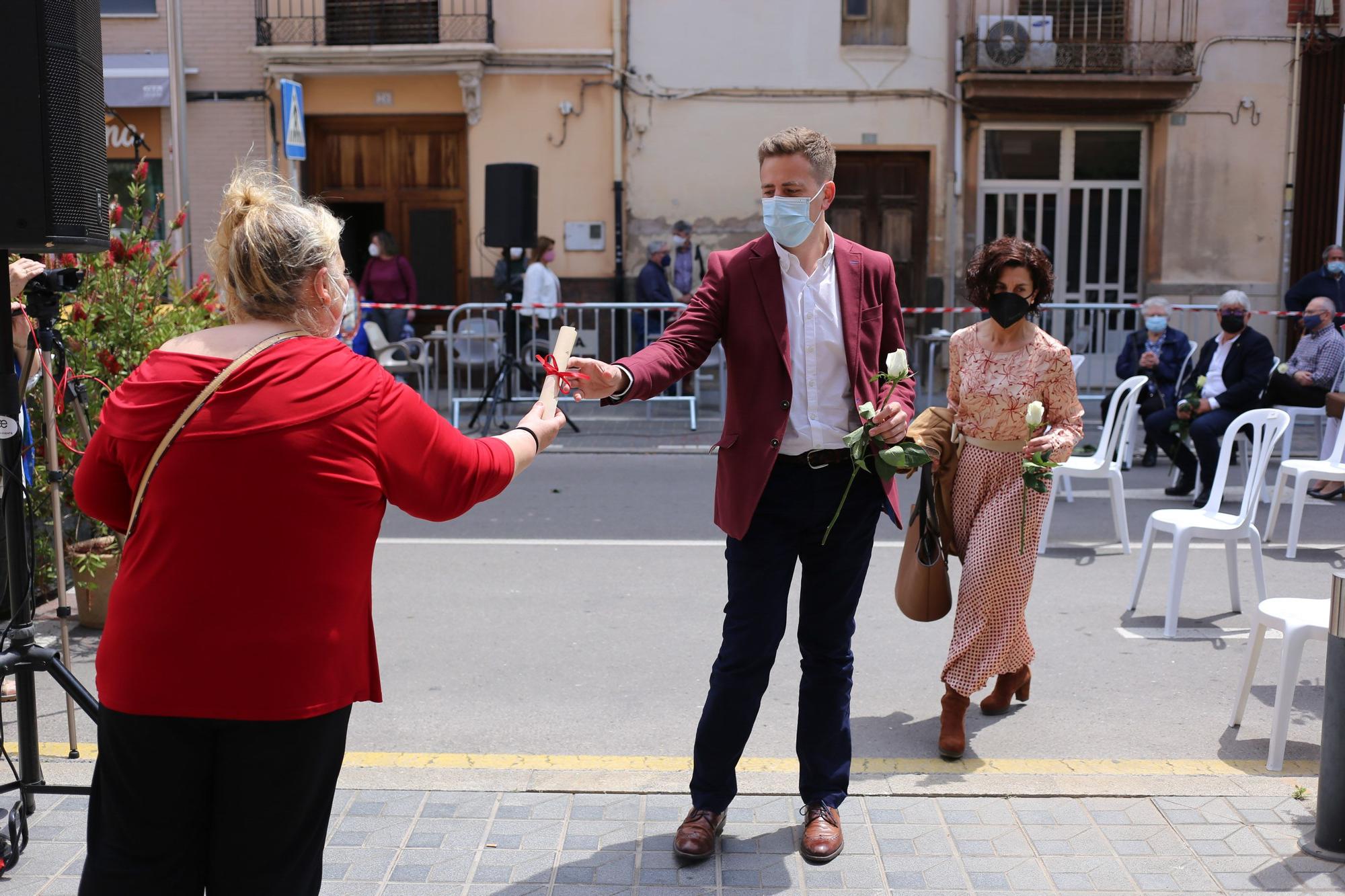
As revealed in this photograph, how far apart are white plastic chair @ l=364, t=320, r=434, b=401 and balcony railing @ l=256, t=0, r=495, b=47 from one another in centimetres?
514

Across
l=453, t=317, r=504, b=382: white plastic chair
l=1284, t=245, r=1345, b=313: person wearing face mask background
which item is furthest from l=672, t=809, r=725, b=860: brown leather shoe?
l=1284, t=245, r=1345, b=313: person wearing face mask background

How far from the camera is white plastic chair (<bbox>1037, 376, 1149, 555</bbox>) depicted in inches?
318

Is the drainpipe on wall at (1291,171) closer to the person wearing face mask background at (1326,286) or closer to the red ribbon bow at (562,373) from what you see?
the person wearing face mask background at (1326,286)

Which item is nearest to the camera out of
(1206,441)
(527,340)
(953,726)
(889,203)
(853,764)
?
(853,764)

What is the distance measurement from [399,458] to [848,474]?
1.60m

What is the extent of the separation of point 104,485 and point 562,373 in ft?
3.63

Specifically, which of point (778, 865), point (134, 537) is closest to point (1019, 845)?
point (778, 865)

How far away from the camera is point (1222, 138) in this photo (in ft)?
58.7

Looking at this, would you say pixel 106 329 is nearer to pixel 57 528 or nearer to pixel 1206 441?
pixel 57 528

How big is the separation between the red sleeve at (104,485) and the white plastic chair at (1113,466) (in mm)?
5963

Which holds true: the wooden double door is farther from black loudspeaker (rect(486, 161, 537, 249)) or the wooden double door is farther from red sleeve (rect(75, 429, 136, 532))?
red sleeve (rect(75, 429, 136, 532))

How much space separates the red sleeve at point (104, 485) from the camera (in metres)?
2.47

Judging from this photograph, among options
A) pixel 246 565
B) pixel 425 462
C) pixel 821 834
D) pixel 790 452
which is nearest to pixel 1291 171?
pixel 790 452

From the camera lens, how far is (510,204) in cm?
1345
